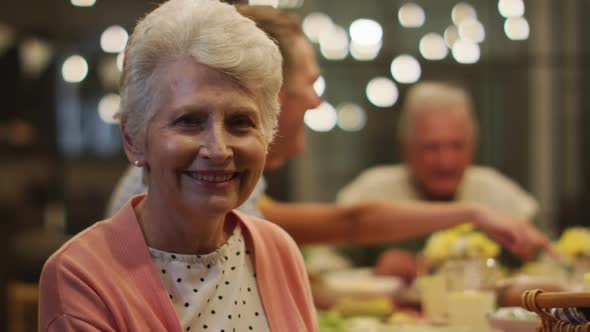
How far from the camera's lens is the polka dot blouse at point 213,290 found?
162 cm

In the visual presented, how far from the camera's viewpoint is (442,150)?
4.61 meters

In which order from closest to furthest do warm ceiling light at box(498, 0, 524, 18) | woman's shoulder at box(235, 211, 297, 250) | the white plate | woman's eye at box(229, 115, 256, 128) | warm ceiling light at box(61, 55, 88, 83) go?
woman's eye at box(229, 115, 256, 128) → woman's shoulder at box(235, 211, 297, 250) → the white plate → warm ceiling light at box(61, 55, 88, 83) → warm ceiling light at box(498, 0, 524, 18)

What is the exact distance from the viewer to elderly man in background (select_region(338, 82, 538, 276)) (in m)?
4.62

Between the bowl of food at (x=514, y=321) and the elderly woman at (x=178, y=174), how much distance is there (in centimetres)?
79

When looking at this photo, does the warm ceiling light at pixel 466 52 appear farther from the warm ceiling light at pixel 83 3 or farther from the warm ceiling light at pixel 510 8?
the warm ceiling light at pixel 83 3

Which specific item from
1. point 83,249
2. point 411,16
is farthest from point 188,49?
point 411,16

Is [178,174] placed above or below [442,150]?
above

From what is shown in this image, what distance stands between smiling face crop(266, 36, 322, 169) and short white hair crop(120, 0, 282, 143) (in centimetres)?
91

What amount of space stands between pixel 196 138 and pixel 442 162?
319cm

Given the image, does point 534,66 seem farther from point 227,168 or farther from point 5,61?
point 227,168

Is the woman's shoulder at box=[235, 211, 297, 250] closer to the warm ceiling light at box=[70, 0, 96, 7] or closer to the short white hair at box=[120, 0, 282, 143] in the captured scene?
the short white hair at box=[120, 0, 282, 143]

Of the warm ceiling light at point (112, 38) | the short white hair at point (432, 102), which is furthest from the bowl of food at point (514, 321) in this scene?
the warm ceiling light at point (112, 38)

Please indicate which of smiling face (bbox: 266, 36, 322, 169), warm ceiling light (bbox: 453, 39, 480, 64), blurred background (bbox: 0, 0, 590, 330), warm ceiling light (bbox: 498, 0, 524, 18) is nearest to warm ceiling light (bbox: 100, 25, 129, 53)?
blurred background (bbox: 0, 0, 590, 330)

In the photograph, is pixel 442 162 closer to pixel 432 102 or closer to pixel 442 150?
pixel 442 150
